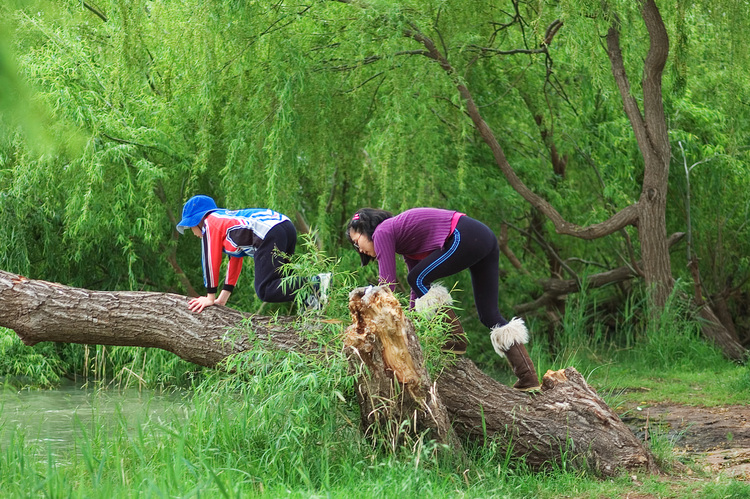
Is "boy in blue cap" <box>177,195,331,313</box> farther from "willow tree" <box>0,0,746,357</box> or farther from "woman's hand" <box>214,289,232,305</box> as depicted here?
"willow tree" <box>0,0,746,357</box>

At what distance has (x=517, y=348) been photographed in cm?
536

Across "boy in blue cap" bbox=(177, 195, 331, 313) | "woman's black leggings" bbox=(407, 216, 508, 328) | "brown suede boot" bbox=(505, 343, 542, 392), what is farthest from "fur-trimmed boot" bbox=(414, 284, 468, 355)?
"boy in blue cap" bbox=(177, 195, 331, 313)

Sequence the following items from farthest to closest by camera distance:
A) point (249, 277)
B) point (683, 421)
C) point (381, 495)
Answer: point (249, 277) → point (683, 421) → point (381, 495)

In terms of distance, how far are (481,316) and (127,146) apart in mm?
5303

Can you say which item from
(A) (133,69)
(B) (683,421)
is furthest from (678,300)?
(A) (133,69)

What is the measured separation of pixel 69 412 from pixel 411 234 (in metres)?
4.25

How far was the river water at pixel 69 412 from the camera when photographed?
577cm

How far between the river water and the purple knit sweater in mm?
1685

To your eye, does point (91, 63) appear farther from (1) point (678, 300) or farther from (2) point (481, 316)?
(1) point (678, 300)

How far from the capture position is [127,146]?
9.22 m

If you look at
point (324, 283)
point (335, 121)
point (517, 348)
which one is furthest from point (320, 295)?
point (335, 121)

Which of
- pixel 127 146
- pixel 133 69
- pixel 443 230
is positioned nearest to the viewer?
pixel 443 230

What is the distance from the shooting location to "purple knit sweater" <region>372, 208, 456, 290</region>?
5.01m

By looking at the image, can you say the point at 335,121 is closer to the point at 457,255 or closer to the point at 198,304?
the point at 457,255
